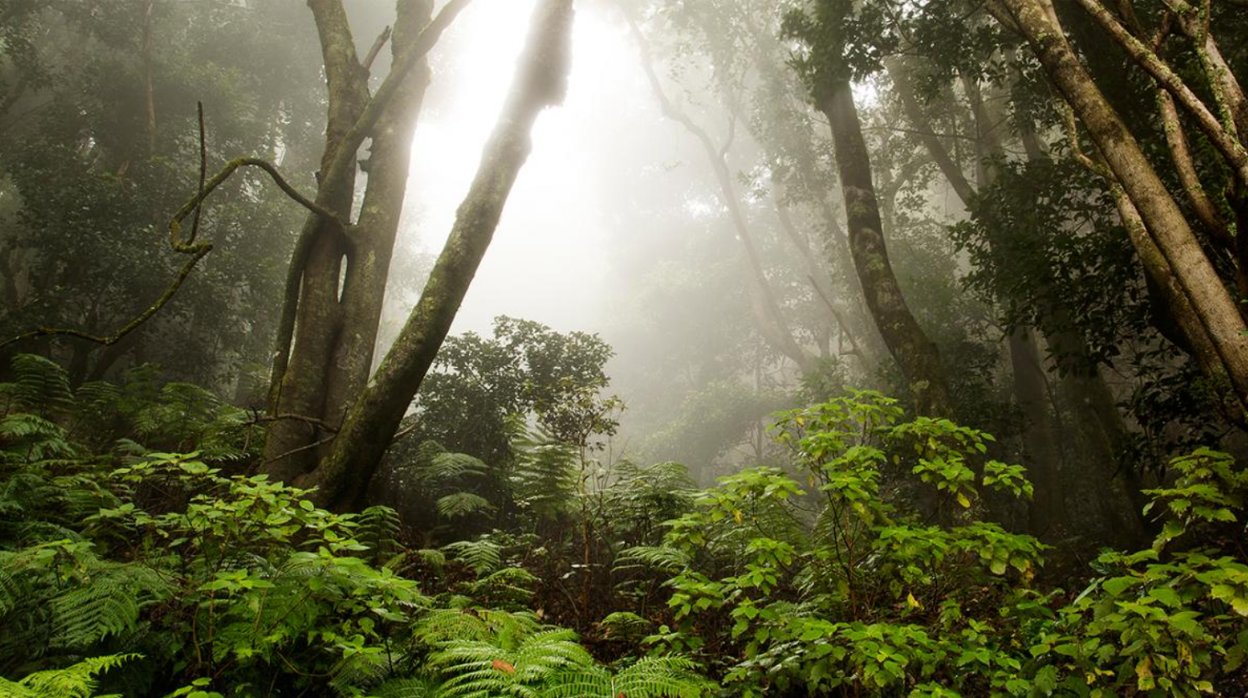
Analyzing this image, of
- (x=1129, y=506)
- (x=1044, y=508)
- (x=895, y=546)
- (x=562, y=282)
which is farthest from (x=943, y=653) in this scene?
(x=562, y=282)

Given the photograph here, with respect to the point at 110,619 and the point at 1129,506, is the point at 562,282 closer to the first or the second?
the point at 1129,506

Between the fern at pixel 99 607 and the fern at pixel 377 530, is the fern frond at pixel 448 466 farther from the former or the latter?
the fern at pixel 99 607

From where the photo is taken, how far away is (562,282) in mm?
71438

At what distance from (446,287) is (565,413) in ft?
10.7

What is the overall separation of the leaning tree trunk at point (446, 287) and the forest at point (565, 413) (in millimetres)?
34

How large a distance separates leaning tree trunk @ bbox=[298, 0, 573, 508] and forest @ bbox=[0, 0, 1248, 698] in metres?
0.03


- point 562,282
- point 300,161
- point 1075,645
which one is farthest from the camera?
point 562,282

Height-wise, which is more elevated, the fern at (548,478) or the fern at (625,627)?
the fern at (548,478)

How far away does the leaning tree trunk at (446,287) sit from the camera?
4758 mm

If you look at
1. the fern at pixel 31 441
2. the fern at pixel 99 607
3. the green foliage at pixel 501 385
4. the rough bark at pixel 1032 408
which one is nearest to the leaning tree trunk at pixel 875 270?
the rough bark at pixel 1032 408

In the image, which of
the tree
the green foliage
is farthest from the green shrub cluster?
the green foliage

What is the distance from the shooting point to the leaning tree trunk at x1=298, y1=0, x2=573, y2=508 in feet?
15.6

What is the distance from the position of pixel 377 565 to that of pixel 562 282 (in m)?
67.5

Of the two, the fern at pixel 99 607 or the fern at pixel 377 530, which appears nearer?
the fern at pixel 99 607
